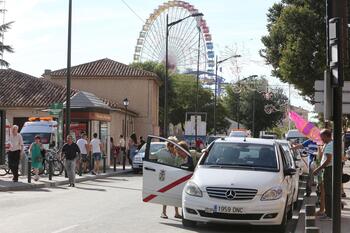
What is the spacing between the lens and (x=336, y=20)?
8609 mm

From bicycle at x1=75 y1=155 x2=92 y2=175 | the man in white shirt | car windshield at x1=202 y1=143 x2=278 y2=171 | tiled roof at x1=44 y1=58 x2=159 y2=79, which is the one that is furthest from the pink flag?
tiled roof at x1=44 y1=58 x2=159 y2=79

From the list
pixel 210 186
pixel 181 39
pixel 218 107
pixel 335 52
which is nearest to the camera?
Answer: pixel 335 52

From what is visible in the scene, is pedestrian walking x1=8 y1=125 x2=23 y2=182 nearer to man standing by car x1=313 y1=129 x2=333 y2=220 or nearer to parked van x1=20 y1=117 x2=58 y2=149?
parked van x1=20 y1=117 x2=58 y2=149

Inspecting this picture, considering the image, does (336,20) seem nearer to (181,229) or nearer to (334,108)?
(334,108)

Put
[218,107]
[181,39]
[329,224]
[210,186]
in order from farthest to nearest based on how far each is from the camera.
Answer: [218,107] → [181,39] → [329,224] → [210,186]

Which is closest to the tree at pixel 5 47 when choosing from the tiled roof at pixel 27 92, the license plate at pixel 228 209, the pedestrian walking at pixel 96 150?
the tiled roof at pixel 27 92

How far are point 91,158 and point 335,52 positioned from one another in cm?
2165

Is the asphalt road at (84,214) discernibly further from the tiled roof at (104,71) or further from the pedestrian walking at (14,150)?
the tiled roof at (104,71)

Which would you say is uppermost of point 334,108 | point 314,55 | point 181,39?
point 181,39

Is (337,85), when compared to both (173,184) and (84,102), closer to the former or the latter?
(173,184)

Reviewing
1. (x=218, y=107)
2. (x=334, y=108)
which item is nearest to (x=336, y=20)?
(x=334, y=108)

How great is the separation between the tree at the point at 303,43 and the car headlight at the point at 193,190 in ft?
58.6

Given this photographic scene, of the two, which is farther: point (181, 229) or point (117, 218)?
point (117, 218)

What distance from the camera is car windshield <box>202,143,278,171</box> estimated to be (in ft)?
40.3
